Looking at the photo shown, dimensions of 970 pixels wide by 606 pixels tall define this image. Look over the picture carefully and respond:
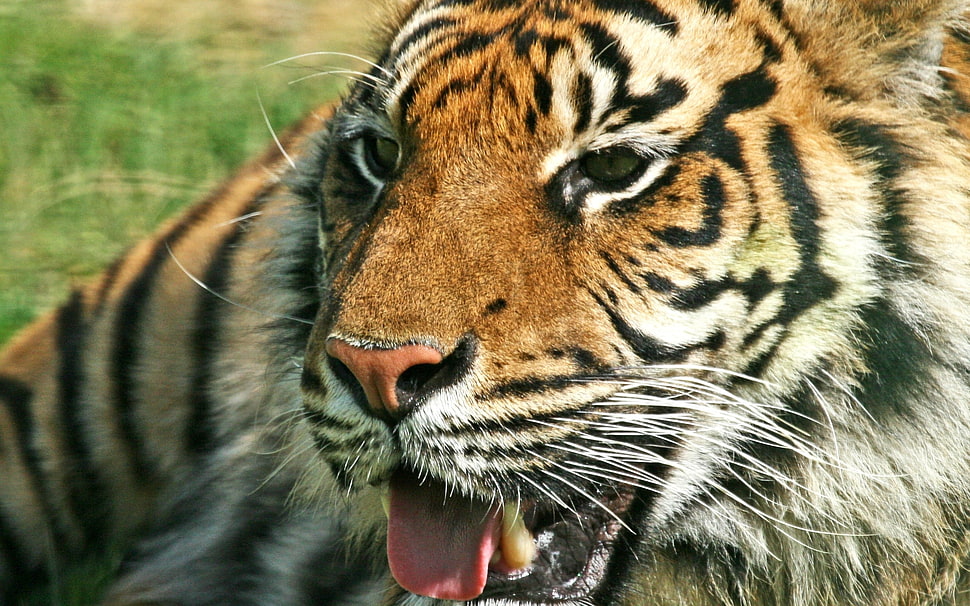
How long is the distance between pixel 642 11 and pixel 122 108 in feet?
9.99

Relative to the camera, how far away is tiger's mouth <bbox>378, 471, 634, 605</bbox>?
177 cm

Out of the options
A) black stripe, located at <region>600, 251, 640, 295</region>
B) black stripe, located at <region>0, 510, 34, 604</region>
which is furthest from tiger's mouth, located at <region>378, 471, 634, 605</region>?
black stripe, located at <region>0, 510, 34, 604</region>

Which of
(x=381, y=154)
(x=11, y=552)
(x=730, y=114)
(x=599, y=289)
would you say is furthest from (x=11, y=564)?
(x=730, y=114)

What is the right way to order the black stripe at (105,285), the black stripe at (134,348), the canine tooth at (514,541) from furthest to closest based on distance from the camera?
1. the black stripe at (105,285)
2. the black stripe at (134,348)
3. the canine tooth at (514,541)

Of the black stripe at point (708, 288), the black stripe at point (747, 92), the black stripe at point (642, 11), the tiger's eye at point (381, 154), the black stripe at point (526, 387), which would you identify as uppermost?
the black stripe at point (642, 11)

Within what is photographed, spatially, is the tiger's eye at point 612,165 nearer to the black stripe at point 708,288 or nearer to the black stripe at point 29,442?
the black stripe at point 708,288

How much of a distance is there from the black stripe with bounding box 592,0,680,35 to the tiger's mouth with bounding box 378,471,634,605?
688mm

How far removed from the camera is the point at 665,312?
1.75 m

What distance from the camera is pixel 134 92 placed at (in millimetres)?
4605

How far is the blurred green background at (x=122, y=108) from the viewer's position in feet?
12.6

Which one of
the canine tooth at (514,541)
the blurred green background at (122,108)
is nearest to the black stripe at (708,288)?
the canine tooth at (514,541)

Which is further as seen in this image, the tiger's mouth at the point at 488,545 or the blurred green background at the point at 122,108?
the blurred green background at the point at 122,108

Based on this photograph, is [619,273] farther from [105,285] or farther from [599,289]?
[105,285]

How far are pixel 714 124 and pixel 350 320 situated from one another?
581 mm
